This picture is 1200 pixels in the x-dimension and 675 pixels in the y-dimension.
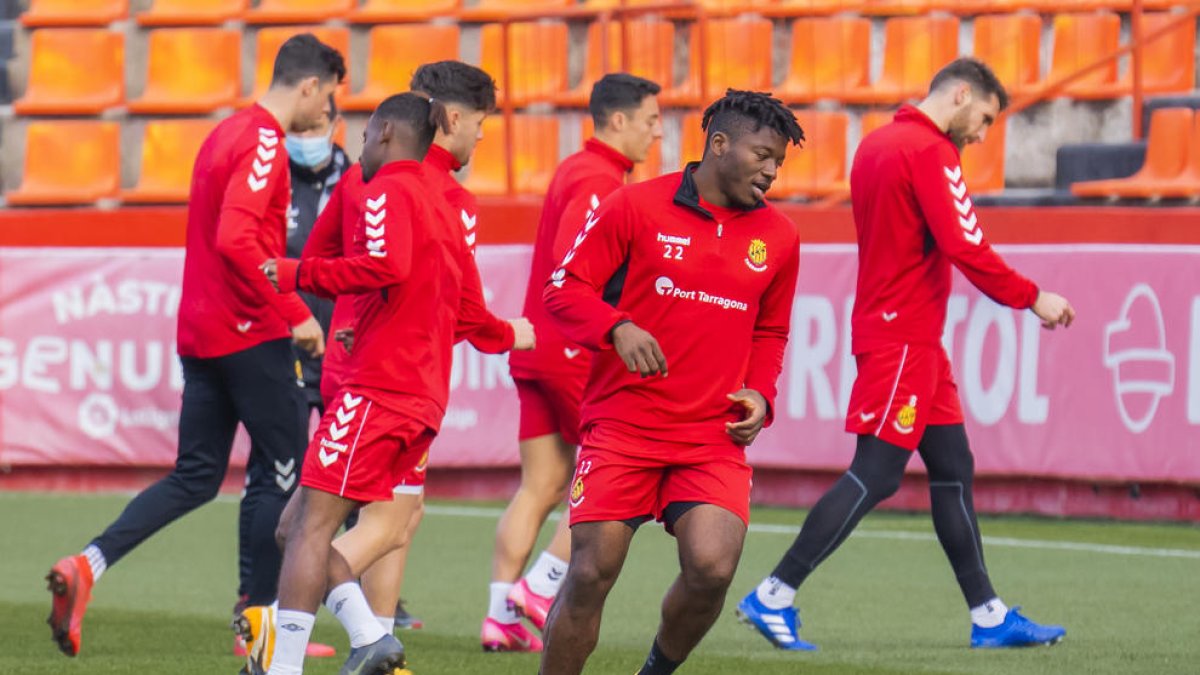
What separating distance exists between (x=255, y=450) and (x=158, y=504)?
17.4 inches

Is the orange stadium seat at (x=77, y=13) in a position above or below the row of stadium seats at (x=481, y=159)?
above

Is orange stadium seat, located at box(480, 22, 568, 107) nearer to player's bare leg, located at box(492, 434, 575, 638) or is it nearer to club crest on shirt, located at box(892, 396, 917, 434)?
player's bare leg, located at box(492, 434, 575, 638)

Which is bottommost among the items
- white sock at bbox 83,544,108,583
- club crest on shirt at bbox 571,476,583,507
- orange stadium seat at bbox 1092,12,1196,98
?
white sock at bbox 83,544,108,583

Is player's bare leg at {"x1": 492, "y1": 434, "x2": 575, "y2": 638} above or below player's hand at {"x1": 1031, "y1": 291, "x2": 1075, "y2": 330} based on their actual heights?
below

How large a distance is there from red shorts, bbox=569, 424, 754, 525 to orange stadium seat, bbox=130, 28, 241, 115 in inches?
491

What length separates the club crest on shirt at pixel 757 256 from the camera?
577 cm

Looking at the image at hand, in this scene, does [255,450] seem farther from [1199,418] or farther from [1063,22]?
[1063,22]

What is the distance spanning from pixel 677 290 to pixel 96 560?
9.53 feet

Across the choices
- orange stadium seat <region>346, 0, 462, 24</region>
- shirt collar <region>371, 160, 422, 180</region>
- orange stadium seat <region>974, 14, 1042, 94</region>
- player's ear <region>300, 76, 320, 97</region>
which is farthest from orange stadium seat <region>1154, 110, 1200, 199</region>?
shirt collar <region>371, 160, 422, 180</region>

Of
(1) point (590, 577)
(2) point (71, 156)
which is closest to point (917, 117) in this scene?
(1) point (590, 577)

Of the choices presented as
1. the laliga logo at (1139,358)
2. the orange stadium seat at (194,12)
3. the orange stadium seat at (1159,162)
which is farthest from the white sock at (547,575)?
the orange stadium seat at (194,12)

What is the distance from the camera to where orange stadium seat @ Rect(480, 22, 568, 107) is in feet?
53.2

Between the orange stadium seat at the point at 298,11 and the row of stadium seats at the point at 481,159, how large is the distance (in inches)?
40.3

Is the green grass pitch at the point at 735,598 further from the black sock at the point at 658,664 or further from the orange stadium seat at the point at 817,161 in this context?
the orange stadium seat at the point at 817,161
